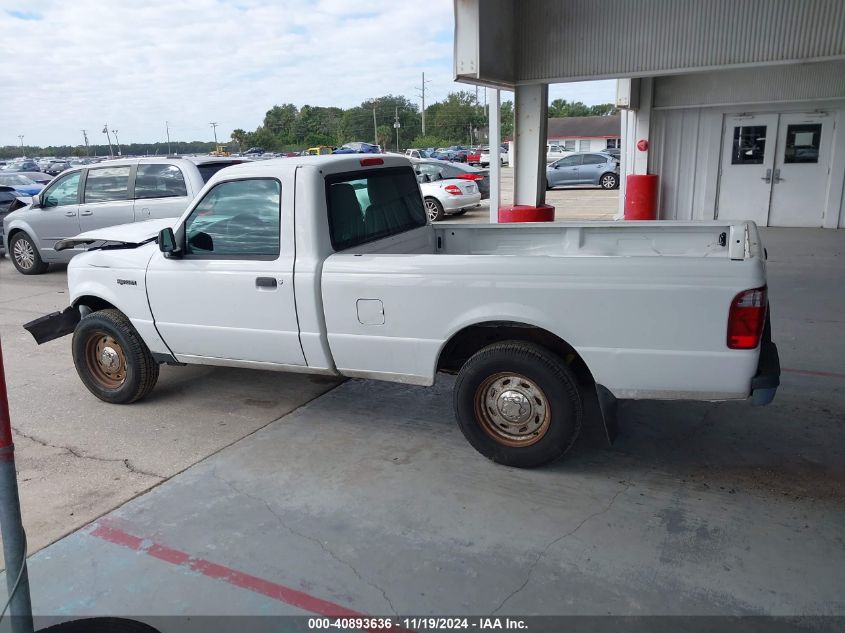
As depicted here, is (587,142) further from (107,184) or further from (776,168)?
(107,184)

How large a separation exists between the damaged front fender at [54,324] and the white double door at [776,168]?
13047 millimetres

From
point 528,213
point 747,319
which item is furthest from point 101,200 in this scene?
point 747,319

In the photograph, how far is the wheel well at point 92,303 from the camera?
18.4 feet

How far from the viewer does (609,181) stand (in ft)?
88.6

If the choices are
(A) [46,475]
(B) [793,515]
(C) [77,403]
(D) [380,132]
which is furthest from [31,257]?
(D) [380,132]

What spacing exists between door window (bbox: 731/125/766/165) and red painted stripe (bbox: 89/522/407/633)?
1402 centimetres

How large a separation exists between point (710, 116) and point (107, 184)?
11859 millimetres

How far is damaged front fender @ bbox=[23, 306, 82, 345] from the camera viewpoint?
18.3 ft

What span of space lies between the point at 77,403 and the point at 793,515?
5.33m

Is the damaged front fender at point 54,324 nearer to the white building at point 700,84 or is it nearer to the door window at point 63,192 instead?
the door window at point 63,192

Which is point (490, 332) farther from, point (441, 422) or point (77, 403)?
point (77, 403)

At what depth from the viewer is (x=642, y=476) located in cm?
414

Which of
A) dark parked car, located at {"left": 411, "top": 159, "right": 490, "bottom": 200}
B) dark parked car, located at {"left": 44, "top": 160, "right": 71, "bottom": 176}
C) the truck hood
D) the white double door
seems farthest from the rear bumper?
dark parked car, located at {"left": 44, "top": 160, "right": 71, "bottom": 176}

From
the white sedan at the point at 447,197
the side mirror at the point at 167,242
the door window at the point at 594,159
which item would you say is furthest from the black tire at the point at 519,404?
the door window at the point at 594,159
